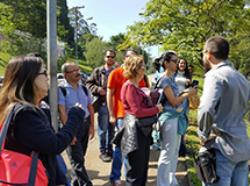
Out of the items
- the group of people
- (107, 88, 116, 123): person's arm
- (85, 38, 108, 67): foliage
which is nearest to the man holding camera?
the group of people

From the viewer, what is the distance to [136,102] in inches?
186

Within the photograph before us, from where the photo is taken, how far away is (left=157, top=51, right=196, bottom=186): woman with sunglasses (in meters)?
5.11

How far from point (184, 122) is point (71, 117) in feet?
8.76

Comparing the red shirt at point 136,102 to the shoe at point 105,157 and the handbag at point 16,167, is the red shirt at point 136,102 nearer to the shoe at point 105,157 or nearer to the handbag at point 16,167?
the handbag at point 16,167

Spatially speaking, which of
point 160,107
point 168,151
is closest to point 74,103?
point 160,107

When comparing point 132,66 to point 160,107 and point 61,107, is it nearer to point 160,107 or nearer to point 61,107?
point 160,107

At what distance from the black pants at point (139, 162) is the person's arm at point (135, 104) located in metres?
0.20

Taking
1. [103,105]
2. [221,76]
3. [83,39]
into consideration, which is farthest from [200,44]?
[83,39]

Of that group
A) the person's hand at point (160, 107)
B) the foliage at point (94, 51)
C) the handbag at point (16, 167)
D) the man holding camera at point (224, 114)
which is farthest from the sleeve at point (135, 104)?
the foliage at point (94, 51)

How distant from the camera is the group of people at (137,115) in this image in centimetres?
270

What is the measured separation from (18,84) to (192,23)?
41.3 ft

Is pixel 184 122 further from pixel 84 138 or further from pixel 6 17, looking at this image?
pixel 6 17

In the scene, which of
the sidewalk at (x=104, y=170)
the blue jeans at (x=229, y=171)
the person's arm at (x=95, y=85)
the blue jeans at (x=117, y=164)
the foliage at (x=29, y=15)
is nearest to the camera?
the blue jeans at (x=229, y=171)

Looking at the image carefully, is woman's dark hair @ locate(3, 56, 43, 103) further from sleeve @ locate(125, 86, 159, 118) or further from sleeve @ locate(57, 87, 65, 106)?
sleeve @ locate(57, 87, 65, 106)
